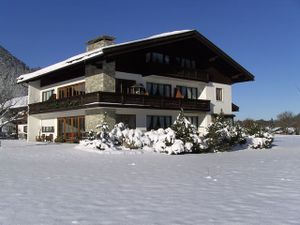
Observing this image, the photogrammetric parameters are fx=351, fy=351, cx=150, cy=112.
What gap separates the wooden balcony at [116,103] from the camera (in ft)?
78.6

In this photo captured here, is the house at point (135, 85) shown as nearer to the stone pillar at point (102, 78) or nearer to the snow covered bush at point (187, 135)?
the stone pillar at point (102, 78)

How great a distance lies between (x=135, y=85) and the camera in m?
26.6

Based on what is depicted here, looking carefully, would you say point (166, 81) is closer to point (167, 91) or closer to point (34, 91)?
point (167, 91)

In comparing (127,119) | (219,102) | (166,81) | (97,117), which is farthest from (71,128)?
(219,102)

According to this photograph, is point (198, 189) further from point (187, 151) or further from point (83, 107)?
point (83, 107)

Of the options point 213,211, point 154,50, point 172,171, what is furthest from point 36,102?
point 213,211

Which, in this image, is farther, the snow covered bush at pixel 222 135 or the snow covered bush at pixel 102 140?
the snow covered bush at pixel 222 135

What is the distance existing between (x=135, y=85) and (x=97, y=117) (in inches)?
155

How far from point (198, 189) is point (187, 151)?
1236 centimetres

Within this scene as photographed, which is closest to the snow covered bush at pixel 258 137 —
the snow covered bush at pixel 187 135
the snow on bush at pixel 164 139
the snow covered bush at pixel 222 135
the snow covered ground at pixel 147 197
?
the snow covered bush at pixel 222 135

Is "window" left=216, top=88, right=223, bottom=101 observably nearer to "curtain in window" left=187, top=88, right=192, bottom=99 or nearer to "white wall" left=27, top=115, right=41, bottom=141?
"curtain in window" left=187, top=88, right=192, bottom=99

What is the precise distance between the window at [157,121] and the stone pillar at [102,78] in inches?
185

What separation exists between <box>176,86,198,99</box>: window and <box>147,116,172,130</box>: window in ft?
9.51

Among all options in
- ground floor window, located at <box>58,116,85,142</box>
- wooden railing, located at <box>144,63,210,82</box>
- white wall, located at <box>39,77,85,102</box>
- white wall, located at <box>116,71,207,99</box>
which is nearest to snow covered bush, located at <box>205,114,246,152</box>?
wooden railing, located at <box>144,63,210,82</box>
